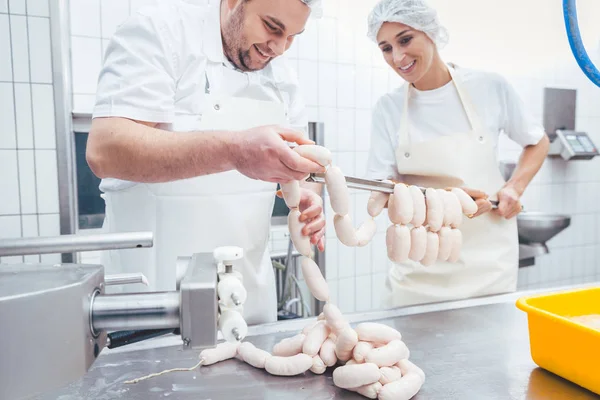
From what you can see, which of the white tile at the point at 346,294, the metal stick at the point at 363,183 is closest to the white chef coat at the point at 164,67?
the metal stick at the point at 363,183

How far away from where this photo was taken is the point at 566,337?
87 centimetres

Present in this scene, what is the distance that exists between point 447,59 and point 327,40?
987 millimetres

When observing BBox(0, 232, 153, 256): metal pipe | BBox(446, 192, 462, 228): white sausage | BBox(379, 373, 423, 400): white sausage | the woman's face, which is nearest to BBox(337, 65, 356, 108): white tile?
the woman's face

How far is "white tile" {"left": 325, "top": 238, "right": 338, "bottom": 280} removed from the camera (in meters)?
3.10

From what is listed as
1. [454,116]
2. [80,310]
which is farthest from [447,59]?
[80,310]

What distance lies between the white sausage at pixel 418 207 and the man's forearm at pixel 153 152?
0.45 metres

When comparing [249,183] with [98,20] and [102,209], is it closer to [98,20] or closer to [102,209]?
[102,209]

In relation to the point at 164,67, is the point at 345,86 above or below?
above

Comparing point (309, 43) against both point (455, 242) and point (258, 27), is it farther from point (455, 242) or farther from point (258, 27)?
point (455, 242)

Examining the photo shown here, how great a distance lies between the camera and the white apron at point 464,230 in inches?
71.8

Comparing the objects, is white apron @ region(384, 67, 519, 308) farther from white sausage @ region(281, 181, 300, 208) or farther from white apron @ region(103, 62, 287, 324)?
white sausage @ region(281, 181, 300, 208)

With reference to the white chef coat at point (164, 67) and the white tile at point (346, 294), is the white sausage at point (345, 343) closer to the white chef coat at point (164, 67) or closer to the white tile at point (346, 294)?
the white chef coat at point (164, 67)

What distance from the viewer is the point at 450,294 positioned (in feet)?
5.90

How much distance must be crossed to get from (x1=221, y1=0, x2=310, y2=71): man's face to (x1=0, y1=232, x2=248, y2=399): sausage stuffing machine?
81 centimetres
